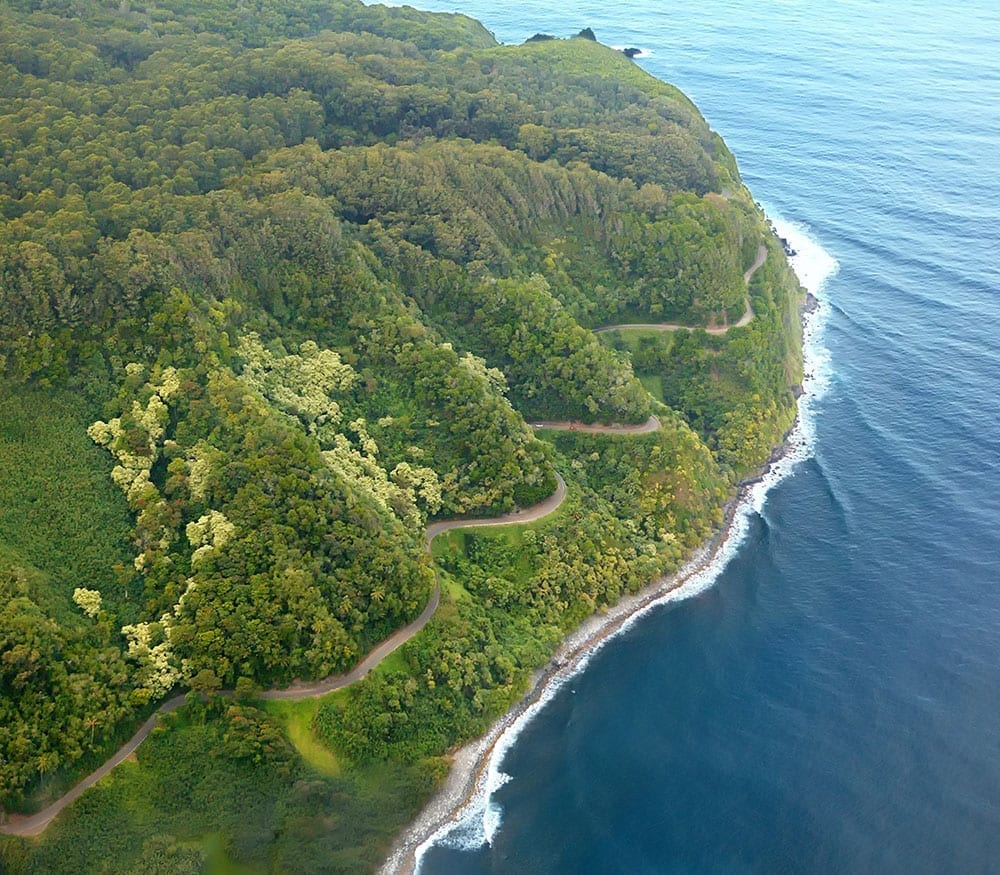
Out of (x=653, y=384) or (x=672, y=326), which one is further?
(x=672, y=326)

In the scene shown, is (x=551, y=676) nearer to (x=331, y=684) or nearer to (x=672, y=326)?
(x=331, y=684)

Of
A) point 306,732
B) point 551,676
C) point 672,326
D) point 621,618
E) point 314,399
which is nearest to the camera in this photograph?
point 306,732


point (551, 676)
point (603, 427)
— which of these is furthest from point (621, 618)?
point (603, 427)

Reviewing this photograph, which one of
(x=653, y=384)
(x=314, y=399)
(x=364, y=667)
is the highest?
(x=314, y=399)

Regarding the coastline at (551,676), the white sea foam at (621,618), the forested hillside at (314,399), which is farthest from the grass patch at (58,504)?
the white sea foam at (621,618)

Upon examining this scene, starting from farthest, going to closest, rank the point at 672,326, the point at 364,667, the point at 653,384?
the point at 672,326
the point at 653,384
the point at 364,667

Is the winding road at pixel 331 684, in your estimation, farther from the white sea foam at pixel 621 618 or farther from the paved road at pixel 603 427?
the white sea foam at pixel 621 618

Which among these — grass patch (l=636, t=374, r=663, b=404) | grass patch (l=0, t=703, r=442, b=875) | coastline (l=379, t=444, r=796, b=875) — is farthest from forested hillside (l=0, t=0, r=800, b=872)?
coastline (l=379, t=444, r=796, b=875)

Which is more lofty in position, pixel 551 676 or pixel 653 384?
pixel 653 384
